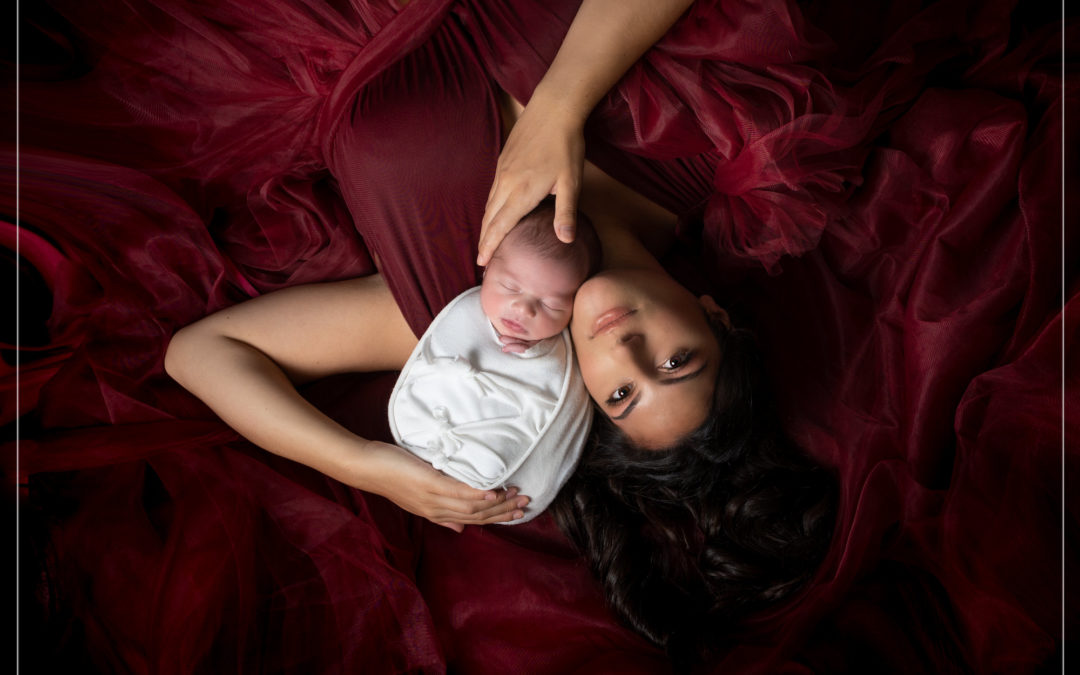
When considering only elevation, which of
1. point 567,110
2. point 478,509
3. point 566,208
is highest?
point 567,110

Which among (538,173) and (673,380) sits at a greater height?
(538,173)

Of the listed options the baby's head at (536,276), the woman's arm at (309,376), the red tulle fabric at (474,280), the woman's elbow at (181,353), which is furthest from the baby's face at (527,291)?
the woman's elbow at (181,353)

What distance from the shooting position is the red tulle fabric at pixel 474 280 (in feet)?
3.19

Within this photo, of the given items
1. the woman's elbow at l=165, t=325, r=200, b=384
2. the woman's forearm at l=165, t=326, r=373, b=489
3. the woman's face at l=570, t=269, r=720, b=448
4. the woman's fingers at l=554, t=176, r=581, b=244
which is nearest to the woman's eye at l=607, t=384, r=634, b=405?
the woman's face at l=570, t=269, r=720, b=448

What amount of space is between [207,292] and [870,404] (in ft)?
3.59

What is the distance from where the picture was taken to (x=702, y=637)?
1.13m

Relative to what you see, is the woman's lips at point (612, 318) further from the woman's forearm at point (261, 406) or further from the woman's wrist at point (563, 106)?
the woman's forearm at point (261, 406)

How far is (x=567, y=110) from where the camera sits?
106cm

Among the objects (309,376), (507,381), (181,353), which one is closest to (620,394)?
(507,381)

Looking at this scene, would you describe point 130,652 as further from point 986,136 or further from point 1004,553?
point 986,136

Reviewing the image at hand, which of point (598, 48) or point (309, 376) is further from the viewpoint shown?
point (309, 376)

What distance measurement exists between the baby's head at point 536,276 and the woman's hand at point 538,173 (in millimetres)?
18

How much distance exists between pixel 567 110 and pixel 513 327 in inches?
13.2

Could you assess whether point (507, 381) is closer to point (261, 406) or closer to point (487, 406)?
point (487, 406)
